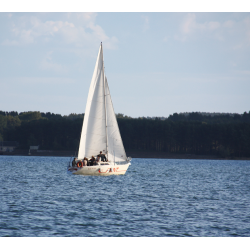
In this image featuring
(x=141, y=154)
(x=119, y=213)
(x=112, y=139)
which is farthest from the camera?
(x=141, y=154)

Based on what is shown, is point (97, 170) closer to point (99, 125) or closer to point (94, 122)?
point (99, 125)

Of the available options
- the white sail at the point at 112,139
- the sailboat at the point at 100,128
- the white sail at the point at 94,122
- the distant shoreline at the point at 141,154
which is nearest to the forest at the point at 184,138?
the distant shoreline at the point at 141,154

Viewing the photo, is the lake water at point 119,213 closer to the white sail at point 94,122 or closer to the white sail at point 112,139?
the white sail at point 94,122

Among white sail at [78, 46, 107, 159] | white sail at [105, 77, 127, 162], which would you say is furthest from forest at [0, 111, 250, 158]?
white sail at [78, 46, 107, 159]

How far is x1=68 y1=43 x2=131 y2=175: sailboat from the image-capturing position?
46.3 metres

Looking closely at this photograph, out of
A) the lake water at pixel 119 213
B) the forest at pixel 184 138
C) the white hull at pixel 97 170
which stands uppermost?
the forest at pixel 184 138

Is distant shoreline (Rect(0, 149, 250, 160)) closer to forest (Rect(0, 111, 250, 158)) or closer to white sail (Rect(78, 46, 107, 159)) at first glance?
forest (Rect(0, 111, 250, 158))

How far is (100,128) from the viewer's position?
4694cm

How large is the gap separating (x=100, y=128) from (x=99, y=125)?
382mm

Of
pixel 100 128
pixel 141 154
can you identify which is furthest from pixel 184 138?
pixel 100 128

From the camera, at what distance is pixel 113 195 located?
31453mm

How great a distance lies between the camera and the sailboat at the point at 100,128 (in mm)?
46281
